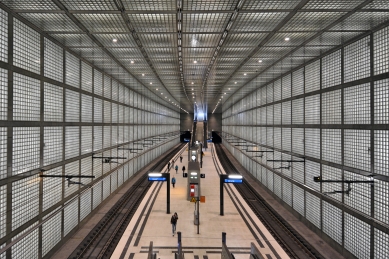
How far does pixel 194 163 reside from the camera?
17922 millimetres

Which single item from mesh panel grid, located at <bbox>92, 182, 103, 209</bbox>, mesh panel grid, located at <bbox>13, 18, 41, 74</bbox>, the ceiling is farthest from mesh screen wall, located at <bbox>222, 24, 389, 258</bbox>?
mesh panel grid, located at <bbox>13, 18, 41, 74</bbox>

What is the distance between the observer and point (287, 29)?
9.76m

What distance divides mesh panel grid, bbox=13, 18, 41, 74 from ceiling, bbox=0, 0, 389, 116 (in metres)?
0.39

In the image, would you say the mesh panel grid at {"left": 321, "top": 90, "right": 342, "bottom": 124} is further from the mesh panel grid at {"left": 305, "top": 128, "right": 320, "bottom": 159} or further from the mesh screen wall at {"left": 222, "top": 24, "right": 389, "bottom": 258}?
the mesh panel grid at {"left": 305, "top": 128, "right": 320, "bottom": 159}

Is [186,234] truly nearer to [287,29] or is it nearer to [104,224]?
[104,224]

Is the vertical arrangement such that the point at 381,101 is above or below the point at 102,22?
below

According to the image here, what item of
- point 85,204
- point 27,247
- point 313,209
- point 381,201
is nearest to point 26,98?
point 27,247

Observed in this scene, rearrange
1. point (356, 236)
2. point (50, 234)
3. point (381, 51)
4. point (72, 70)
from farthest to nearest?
point (72, 70) < point (50, 234) < point (356, 236) < point (381, 51)

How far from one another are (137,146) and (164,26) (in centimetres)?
1890

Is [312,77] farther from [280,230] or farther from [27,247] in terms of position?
[27,247]

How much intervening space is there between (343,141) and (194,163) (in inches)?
381

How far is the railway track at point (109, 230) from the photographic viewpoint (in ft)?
35.9

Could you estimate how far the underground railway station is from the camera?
8.20m

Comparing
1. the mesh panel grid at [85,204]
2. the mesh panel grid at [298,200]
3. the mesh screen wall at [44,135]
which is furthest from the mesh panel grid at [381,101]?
the mesh panel grid at [85,204]
